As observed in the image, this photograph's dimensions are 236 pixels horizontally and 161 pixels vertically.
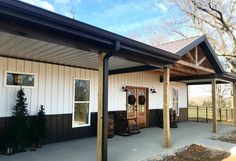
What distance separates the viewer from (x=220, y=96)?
22766 mm

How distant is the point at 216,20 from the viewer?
703 inches

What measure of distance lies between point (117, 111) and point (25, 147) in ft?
13.6

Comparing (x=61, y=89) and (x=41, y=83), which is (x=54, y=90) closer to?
(x=61, y=89)

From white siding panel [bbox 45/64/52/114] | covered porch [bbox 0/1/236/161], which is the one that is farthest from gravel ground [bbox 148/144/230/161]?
white siding panel [bbox 45/64/52/114]

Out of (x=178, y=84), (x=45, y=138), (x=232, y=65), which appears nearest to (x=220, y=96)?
(x=232, y=65)

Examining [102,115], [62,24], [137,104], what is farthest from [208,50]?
[62,24]

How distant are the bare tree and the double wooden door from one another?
10106mm

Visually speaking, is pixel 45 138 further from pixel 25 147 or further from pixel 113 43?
pixel 113 43

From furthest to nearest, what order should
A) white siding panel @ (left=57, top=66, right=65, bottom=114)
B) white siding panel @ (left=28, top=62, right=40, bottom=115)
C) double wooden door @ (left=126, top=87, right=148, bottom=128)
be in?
double wooden door @ (left=126, top=87, right=148, bottom=128) < white siding panel @ (left=57, top=66, right=65, bottom=114) < white siding panel @ (left=28, top=62, right=40, bottom=115)

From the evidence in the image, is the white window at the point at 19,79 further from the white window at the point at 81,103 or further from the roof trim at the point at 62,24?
the roof trim at the point at 62,24

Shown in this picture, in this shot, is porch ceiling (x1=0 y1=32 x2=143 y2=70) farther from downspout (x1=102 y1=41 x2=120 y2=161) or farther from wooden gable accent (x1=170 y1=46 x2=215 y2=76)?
wooden gable accent (x1=170 y1=46 x2=215 y2=76)

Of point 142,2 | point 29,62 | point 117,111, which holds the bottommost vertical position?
point 117,111

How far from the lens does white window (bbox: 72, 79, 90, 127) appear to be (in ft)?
26.4

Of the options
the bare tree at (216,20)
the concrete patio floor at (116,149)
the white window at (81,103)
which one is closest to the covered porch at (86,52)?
the concrete patio floor at (116,149)
